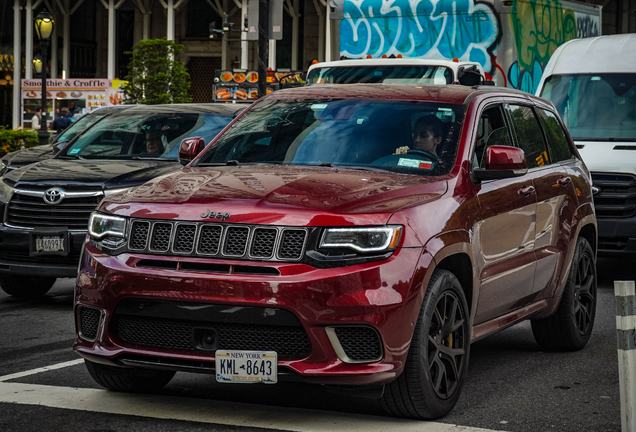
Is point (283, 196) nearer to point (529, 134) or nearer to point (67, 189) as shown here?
point (529, 134)

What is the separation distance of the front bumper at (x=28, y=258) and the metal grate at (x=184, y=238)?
4120 millimetres

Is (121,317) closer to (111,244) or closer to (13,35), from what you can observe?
(111,244)

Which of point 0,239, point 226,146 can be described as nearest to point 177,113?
point 0,239

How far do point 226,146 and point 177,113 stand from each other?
480 cm

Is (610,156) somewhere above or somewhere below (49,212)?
above

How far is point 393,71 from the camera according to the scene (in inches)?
621

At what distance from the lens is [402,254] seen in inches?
209

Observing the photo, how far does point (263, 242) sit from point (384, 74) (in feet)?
35.5

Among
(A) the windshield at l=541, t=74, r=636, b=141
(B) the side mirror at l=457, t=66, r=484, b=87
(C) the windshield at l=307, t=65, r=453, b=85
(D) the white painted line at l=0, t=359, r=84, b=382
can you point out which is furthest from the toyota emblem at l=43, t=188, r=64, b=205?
(C) the windshield at l=307, t=65, r=453, b=85

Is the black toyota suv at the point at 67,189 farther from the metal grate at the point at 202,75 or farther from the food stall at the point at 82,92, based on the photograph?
the metal grate at the point at 202,75

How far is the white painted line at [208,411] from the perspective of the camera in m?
5.52

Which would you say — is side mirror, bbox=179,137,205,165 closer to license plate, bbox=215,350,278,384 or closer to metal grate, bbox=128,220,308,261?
metal grate, bbox=128,220,308,261

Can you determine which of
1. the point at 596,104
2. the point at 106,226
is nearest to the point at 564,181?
the point at 106,226

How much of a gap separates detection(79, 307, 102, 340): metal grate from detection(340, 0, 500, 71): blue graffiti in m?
10.9
